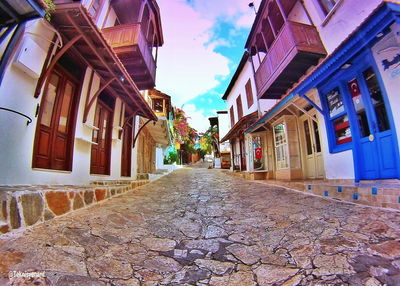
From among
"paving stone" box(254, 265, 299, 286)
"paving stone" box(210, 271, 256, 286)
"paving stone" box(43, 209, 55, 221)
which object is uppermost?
"paving stone" box(43, 209, 55, 221)

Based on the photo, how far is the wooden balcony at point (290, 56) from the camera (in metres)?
6.27

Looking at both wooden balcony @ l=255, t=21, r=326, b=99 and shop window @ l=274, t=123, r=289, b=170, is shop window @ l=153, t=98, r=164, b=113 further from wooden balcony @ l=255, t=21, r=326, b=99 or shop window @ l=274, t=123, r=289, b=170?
wooden balcony @ l=255, t=21, r=326, b=99

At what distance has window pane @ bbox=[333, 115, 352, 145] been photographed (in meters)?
5.45

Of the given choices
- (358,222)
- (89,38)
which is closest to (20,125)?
(89,38)

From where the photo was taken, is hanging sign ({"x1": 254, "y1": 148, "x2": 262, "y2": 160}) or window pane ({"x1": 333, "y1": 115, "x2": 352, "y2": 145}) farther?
hanging sign ({"x1": 254, "y1": 148, "x2": 262, "y2": 160})

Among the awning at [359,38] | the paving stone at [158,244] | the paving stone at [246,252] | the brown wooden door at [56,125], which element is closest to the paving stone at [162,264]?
the paving stone at [158,244]

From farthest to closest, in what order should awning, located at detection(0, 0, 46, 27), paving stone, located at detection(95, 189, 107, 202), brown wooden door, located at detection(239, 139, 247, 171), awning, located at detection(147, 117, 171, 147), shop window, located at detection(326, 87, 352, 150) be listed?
brown wooden door, located at detection(239, 139, 247, 171) → awning, located at detection(147, 117, 171, 147) → shop window, located at detection(326, 87, 352, 150) → paving stone, located at detection(95, 189, 107, 202) → awning, located at detection(0, 0, 46, 27)

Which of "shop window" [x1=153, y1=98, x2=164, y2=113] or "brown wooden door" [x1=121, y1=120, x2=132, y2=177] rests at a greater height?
"shop window" [x1=153, y1=98, x2=164, y2=113]

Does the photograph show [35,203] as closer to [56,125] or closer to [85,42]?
[56,125]

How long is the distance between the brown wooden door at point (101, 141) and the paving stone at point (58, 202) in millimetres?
2831

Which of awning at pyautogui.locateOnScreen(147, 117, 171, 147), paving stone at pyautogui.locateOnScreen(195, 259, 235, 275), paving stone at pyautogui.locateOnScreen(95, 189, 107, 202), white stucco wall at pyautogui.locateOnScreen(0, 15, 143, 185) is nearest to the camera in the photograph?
paving stone at pyautogui.locateOnScreen(195, 259, 235, 275)

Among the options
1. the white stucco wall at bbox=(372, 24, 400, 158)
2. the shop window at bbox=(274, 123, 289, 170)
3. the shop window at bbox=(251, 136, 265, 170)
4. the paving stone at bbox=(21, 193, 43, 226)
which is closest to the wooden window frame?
the shop window at bbox=(251, 136, 265, 170)

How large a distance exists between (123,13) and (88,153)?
19.4 ft

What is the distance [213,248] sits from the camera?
2633 mm
